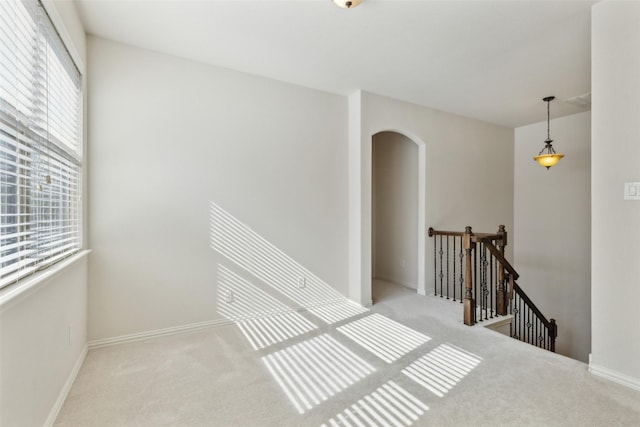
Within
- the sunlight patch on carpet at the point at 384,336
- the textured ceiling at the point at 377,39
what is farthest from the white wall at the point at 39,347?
the sunlight patch on carpet at the point at 384,336

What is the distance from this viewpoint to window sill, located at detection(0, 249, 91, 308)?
1.26 meters

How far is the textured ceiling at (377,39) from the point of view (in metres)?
2.31

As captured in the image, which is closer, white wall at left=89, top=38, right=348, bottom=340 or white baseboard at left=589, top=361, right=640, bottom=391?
white baseboard at left=589, top=361, right=640, bottom=391

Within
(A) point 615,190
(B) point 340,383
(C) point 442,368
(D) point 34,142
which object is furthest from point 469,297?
(D) point 34,142

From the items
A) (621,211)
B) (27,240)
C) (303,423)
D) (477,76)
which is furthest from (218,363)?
(477,76)

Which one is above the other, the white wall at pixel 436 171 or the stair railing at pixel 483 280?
the white wall at pixel 436 171

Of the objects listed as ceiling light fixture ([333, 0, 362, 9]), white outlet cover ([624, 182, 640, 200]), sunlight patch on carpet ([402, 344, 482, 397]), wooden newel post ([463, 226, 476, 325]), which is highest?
ceiling light fixture ([333, 0, 362, 9])

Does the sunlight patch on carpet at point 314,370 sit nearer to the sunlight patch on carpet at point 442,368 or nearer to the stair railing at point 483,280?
the sunlight patch on carpet at point 442,368

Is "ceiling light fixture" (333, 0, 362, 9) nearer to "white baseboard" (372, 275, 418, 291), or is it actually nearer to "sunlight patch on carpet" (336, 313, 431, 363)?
"sunlight patch on carpet" (336, 313, 431, 363)

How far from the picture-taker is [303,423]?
174 cm

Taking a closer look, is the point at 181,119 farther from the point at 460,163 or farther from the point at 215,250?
the point at 460,163

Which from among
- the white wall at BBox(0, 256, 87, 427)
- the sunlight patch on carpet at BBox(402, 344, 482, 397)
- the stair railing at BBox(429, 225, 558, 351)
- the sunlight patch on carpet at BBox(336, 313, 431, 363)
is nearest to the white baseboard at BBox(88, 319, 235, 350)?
the white wall at BBox(0, 256, 87, 427)

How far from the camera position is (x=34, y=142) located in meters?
1.65

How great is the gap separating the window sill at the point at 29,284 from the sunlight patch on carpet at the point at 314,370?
150 cm
